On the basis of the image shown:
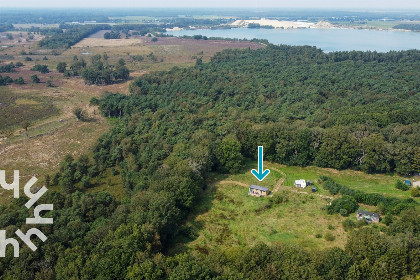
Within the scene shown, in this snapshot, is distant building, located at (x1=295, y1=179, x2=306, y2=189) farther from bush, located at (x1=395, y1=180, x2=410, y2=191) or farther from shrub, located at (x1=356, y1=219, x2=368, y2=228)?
bush, located at (x1=395, y1=180, x2=410, y2=191)

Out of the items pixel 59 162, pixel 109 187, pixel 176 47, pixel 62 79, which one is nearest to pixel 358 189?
pixel 109 187

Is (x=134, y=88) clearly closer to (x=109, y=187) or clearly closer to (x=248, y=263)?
(x=109, y=187)

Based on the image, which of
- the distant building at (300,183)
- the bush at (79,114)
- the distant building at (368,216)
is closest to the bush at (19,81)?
the bush at (79,114)

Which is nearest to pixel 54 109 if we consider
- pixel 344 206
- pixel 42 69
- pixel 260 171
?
pixel 42 69

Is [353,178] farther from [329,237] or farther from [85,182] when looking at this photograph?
[85,182]

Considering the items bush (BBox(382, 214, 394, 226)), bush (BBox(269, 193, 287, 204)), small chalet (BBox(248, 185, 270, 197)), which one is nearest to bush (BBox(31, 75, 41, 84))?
small chalet (BBox(248, 185, 270, 197))

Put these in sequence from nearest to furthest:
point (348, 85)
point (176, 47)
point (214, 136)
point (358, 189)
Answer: point (358, 189)
point (214, 136)
point (348, 85)
point (176, 47)
